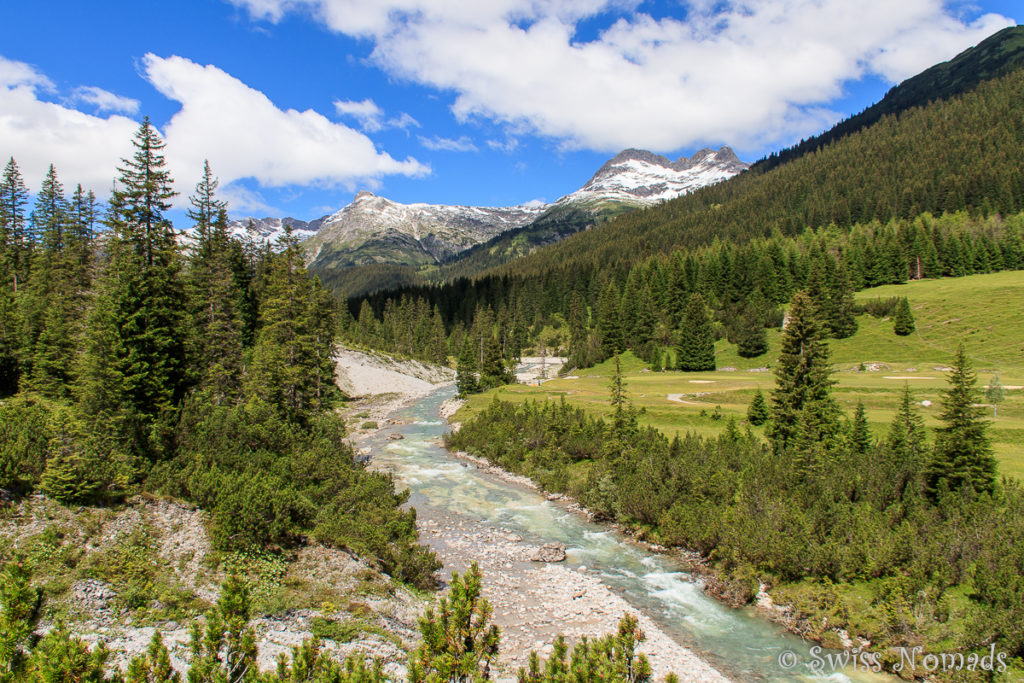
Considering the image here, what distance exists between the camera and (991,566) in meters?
15.9

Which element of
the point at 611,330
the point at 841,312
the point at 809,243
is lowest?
the point at 611,330

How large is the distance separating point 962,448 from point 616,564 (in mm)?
14964

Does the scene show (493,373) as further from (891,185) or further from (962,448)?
(891,185)

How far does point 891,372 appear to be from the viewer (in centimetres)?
6119

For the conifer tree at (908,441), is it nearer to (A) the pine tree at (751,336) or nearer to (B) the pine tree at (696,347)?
(B) the pine tree at (696,347)

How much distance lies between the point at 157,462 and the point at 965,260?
471ft

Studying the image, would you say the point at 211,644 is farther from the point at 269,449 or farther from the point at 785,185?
the point at 785,185

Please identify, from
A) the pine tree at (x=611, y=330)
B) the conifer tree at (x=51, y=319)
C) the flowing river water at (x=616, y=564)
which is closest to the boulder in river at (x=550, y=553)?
the flowing river water at (x=616, y=564)

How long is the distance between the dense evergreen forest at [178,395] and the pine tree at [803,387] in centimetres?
2153

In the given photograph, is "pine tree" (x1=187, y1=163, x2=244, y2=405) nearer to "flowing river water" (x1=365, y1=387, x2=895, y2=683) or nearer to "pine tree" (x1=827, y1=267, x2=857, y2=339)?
"flowing river water" (x1=365, y1=387, x2=895, y2=683)

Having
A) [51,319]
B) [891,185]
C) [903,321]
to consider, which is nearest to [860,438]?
[51,319]

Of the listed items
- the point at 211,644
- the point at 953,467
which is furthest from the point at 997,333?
the point at 211,644

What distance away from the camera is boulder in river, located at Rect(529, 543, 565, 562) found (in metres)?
22.3

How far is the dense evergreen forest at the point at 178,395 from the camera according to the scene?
640 inches
